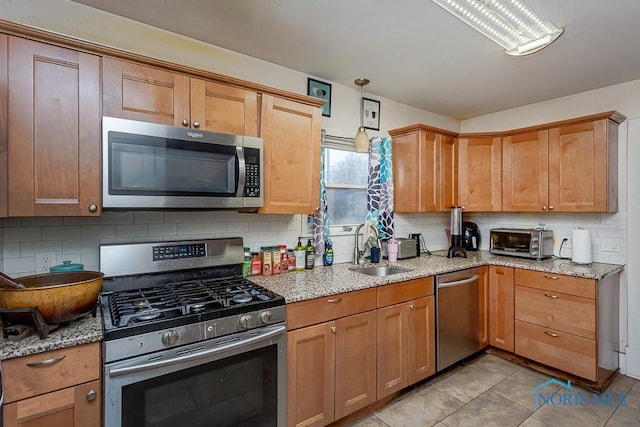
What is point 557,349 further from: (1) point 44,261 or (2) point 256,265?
(1) point 44,261

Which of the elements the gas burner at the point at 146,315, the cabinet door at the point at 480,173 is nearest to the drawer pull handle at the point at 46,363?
the gas burner at the point at 146,315

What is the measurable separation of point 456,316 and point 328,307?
1367 mm

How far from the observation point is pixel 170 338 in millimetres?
1370

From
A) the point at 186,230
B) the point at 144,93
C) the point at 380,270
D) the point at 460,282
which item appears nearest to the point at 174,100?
the point at 144,93

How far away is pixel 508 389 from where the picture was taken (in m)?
2.52

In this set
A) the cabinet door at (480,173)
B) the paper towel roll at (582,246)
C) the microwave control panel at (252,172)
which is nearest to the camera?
the microwave control panel at (252,172)

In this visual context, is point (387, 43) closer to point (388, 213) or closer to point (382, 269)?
point (388, 213)

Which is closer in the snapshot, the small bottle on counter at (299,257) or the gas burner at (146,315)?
the gas burner at (146,315)

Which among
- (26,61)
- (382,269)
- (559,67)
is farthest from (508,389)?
(26,61)

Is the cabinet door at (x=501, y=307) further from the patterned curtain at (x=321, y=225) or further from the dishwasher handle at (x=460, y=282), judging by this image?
the patterned curtain at (x=321, y=225)

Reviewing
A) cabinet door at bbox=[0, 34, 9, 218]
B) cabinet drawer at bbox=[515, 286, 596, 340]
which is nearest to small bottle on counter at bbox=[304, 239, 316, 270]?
cabinet door at bbox=[0, 34, 9, 218]

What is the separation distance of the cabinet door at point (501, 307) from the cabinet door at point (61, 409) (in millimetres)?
3016

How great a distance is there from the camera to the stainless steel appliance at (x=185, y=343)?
51.3 inches

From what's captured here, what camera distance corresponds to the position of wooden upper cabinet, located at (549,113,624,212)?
8.79 feet
